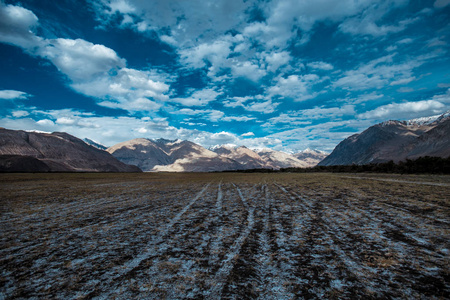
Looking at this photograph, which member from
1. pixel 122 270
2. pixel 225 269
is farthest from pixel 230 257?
pixel 122 270

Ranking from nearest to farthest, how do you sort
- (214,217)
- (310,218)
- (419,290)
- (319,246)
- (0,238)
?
(419,290)
(319,246)
(0,238)
(310,218)
(214,217)

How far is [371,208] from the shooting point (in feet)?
21.0

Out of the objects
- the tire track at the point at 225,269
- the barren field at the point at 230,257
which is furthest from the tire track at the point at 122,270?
the tire track at the point at 225,269

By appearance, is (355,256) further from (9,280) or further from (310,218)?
(9,280)

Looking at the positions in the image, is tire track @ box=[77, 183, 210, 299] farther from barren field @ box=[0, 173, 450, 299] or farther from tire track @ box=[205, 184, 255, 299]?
tire track @ box=[205, 184, 255, 299]

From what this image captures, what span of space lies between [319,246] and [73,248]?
4.28 meters

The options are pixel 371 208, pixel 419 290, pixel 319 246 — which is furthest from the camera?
pixel 371 208

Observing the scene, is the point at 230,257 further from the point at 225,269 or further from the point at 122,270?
the point at 122,270

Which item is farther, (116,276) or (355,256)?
(355,256)

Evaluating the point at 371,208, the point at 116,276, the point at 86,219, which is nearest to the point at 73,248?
the point at 116,276

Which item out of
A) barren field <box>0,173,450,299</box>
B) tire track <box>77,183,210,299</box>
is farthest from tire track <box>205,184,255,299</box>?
tire track <box>77,183,210,299</box>

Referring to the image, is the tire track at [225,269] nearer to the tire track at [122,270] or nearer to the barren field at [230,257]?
the barren field at [230,257]

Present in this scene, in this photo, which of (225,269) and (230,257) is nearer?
(225,269)

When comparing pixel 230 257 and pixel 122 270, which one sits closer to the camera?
pixel 122 270
